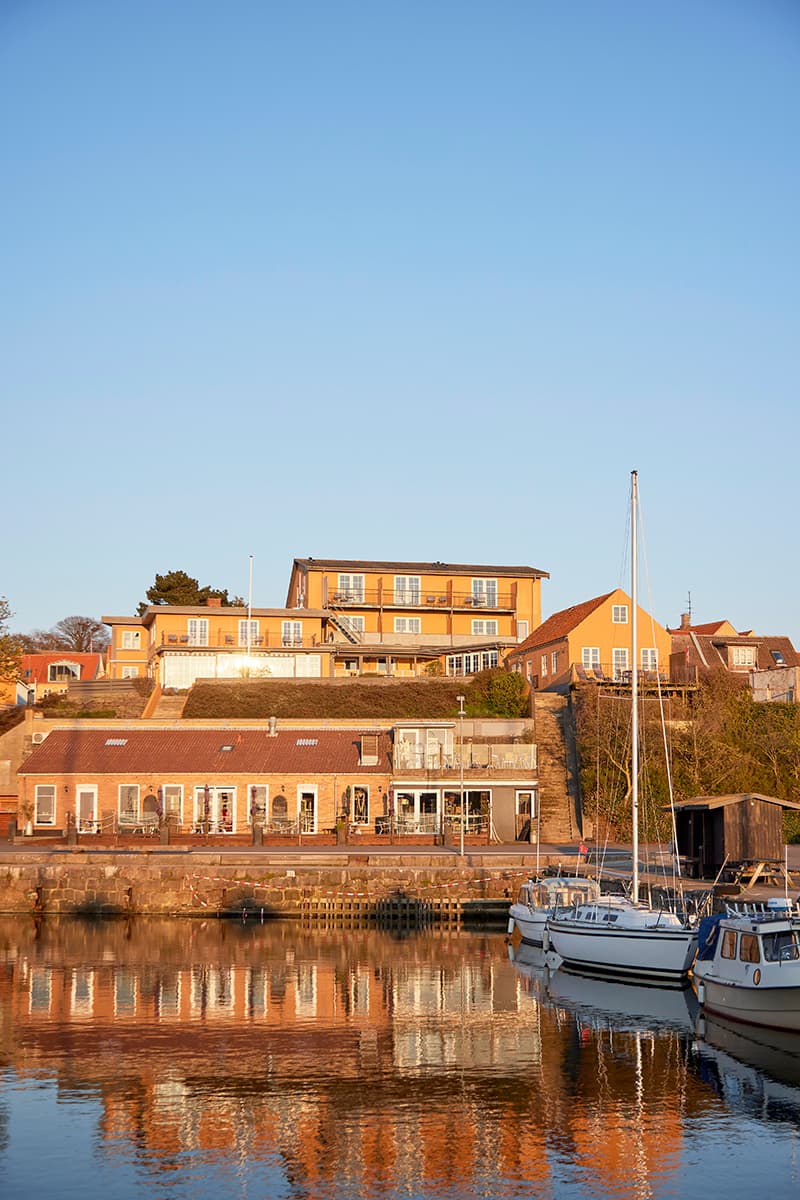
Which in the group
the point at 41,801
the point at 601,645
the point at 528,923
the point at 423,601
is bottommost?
the point at 528,923

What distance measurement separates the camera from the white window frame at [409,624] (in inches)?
3589

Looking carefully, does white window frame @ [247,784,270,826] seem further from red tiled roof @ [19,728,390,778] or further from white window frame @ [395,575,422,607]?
white window frame @ [395,575,422,607]

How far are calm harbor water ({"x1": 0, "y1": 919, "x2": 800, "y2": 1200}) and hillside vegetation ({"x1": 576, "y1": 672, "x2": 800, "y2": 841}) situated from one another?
23.2 metres

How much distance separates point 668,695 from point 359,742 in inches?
694

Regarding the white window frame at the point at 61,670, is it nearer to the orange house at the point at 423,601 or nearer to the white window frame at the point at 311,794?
the orange house at the point at 423,601

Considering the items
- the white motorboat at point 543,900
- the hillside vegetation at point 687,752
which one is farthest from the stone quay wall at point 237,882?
the hillside vegetation at point 687,752

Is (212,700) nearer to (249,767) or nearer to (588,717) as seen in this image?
(249,767)

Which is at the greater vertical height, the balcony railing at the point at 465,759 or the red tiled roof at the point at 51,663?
the red tiled roof at the point at 51,663

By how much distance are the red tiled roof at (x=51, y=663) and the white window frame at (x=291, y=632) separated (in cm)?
2371

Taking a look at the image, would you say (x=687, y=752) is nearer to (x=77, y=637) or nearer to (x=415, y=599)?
(x=415, y=599)

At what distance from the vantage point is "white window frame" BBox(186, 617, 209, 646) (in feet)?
272

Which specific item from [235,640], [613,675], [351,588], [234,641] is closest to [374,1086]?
[613,675]

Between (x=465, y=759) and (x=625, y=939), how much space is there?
25.7m

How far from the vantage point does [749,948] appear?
31219mm
